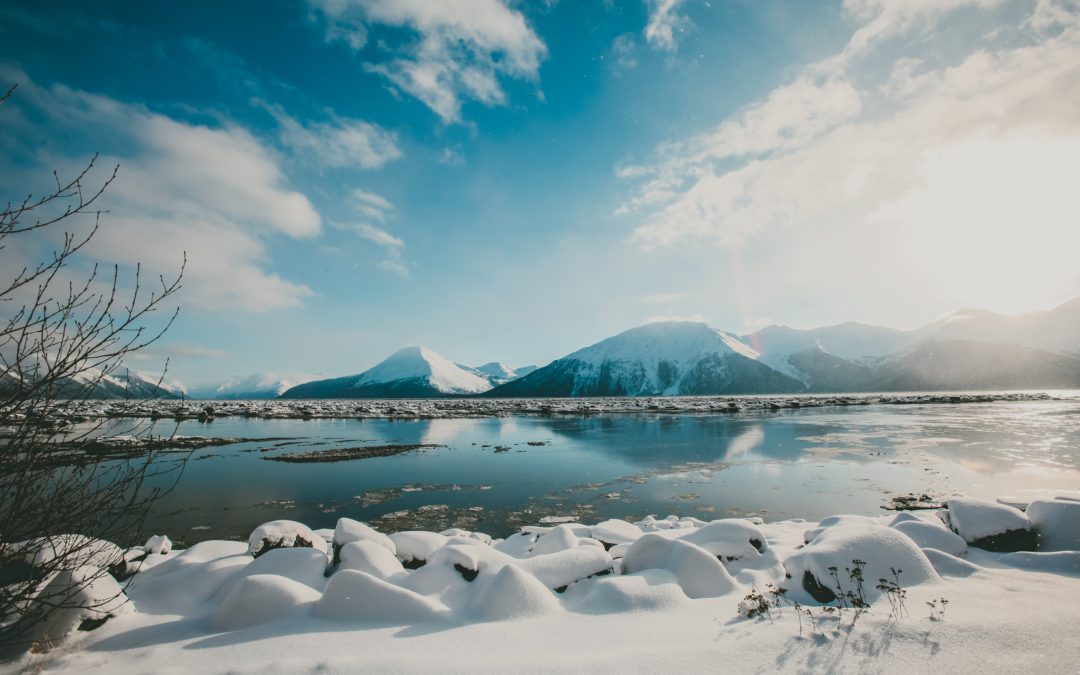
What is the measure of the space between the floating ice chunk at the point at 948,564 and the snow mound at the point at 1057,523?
239 centimetres

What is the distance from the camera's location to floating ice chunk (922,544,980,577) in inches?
321

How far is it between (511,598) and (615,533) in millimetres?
4914

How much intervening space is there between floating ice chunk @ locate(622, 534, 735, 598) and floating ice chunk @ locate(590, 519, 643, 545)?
2.21 m

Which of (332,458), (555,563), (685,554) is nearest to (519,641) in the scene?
(555,563)

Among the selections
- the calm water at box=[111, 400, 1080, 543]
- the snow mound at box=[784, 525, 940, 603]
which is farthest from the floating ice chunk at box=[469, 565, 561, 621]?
the calm water at box=[111, 400, 1080, 543]

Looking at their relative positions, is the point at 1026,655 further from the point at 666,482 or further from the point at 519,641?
the point at 666,482

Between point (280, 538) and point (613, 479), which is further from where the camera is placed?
point (613, 479)

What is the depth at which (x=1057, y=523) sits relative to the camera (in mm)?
9367

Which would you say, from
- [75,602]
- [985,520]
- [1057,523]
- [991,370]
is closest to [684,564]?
[985,520]

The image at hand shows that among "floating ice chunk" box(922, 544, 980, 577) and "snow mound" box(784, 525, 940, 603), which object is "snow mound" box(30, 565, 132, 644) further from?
"floating ice chunk" box(922, 544, 980, 577)

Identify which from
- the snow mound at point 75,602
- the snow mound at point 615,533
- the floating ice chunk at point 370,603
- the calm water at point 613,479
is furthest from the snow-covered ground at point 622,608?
the calm water at point 613,479

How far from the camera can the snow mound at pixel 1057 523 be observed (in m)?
9.09

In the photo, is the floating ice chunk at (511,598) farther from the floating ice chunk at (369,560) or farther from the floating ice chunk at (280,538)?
the floating ice chunk at (280,538)

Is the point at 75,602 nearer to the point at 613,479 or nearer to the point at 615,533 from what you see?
the point at 615,533
